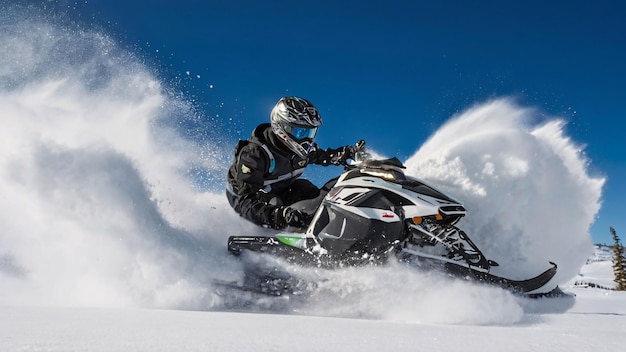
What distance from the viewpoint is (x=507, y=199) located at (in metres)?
5.46

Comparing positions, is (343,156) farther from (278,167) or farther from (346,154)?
(278,167)

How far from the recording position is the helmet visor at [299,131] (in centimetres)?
561

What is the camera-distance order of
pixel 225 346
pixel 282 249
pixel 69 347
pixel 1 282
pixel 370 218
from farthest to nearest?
Result: pixel 1 282, pixel 282 249, pixel 370 218, pixel 225 346, pixel 69 347

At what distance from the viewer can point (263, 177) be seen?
18.2ft

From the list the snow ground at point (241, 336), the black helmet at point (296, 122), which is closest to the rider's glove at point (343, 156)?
the black helmet at point (296, 122)

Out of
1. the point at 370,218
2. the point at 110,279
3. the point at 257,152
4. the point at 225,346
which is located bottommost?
the point at 225,346

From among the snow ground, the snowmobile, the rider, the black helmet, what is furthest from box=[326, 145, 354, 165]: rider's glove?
the snow ground

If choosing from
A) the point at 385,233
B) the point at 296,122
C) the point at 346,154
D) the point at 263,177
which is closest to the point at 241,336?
the point at 385,233

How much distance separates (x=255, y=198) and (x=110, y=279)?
1838 millimetres

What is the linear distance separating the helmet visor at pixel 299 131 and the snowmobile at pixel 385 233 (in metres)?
0.83

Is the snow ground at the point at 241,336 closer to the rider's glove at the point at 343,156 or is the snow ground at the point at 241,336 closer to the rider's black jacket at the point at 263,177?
the rider's black jacket at the point at 263,177

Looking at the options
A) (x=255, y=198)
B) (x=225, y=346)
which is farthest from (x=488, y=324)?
(x=255, y=198)

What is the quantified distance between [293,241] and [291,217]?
279mm

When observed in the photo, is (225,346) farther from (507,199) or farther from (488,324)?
(507,199)
